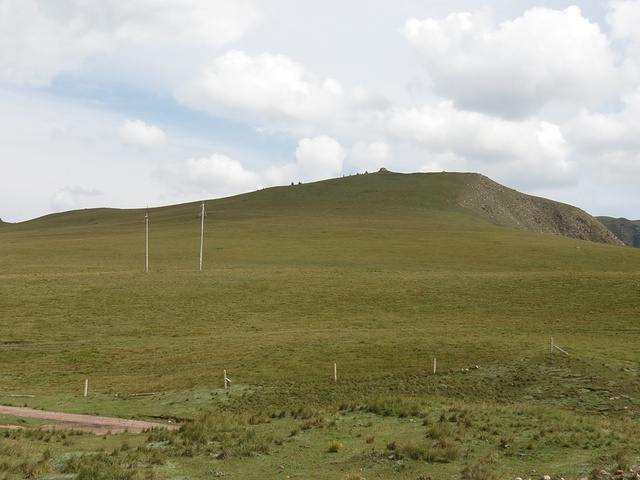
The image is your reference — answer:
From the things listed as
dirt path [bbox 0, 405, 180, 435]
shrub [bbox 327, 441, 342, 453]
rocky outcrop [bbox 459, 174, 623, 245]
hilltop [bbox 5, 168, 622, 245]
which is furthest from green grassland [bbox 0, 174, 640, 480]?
rocky outcrop [bbox 459, 174, 623, 245]

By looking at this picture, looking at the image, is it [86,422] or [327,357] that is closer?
[86,422]

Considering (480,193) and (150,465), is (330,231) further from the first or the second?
(150,465)

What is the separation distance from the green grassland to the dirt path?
4.45 ft

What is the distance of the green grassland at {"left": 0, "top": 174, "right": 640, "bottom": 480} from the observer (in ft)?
59.6

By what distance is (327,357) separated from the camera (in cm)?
3828

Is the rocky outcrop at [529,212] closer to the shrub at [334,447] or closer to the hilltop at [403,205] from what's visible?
the hilltop at [403,205]

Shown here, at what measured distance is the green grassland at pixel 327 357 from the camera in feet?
59.6

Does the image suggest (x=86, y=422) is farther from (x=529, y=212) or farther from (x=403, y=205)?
(x=529, y=212)

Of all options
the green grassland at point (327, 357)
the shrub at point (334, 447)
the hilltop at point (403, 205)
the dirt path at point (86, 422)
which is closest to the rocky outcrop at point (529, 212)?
the hilltop at point (403, 205)

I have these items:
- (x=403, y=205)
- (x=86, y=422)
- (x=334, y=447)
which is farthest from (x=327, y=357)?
(x=403, y=205)

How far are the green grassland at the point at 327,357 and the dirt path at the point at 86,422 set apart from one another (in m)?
1.36

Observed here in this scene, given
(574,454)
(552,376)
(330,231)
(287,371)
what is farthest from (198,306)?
(330,231)

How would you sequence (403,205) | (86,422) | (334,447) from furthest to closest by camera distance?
(403,205)
(86,422)
(334,447)

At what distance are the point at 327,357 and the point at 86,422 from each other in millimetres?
17346
